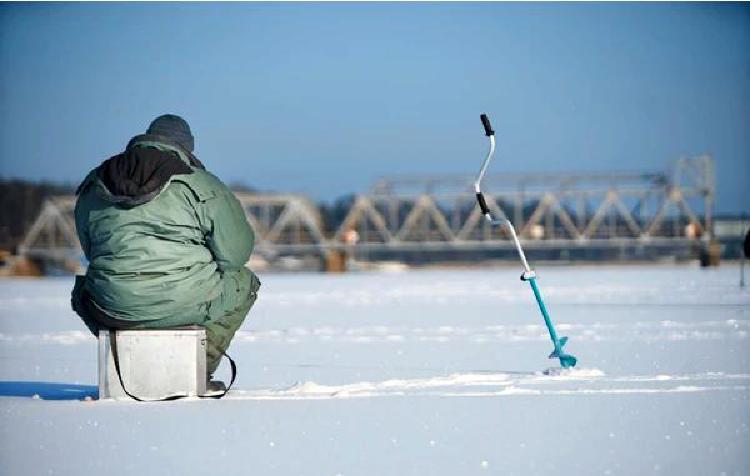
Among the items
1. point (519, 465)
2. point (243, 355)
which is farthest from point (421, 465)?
point (243, 355)

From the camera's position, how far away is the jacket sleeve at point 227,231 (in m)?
6.11

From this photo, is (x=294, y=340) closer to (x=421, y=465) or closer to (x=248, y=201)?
(x=421, y=465)

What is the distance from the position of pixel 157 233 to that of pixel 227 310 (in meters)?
0.55

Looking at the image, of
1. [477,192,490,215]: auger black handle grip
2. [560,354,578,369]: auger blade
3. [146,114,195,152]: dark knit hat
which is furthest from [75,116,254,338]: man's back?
[560,354,578,369]: auger blade

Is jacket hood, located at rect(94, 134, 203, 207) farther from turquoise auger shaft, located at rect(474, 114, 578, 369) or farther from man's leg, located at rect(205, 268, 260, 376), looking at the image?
turquoise auger shaft, located at rect(474, 114, 578, 369)

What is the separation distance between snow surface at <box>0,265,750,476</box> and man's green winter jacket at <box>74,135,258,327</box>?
50 cm

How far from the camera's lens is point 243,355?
32.1ft

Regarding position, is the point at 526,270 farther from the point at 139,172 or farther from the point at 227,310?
the point at 139,172

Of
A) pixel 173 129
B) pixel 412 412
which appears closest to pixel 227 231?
pixel 173 129

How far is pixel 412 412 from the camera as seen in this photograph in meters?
5.68

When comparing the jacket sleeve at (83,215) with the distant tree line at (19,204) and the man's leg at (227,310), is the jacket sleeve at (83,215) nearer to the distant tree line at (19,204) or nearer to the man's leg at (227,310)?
the man's leg at (227,310)

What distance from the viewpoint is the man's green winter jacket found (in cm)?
602

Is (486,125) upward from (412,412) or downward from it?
upward

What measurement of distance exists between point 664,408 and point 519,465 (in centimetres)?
159
